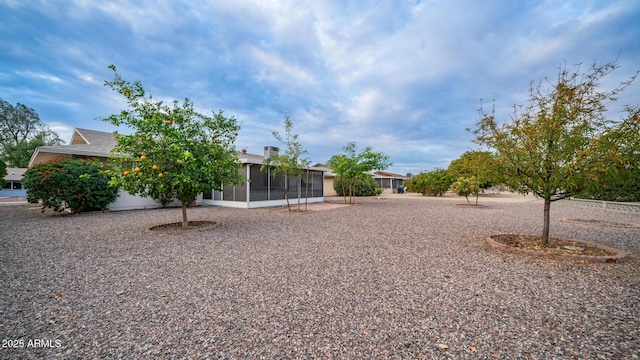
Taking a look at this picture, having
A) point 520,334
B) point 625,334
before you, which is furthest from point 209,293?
point 625,334

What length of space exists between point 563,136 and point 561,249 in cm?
222

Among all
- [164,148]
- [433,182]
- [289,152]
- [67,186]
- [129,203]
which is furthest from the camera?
[433,182]

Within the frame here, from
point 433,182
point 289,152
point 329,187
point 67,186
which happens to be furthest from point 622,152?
point 329,187

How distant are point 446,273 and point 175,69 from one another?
43.1 ft

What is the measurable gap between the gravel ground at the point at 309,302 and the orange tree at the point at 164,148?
1.67 m

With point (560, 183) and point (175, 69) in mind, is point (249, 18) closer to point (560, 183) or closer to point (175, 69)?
point (175, 69)

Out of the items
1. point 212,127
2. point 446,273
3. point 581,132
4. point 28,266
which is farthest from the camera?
point 212,127

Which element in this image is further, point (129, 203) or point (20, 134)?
point (20, 134)

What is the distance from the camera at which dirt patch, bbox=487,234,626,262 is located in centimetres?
440

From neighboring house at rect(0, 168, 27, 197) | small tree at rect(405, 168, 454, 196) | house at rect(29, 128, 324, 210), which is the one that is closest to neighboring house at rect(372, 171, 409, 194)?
small tree at rect(405, 168, 454, 196)

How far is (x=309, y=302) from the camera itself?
9.50ft

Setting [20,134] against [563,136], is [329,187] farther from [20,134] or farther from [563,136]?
[20,134]

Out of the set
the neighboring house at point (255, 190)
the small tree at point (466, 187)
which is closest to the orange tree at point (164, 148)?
the neighboring house at point (255, 190)

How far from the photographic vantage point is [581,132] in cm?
448
